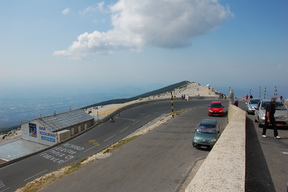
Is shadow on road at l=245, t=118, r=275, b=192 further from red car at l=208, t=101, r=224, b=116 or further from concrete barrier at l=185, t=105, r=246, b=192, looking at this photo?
red car at l=208, t=101, r=224, b=116

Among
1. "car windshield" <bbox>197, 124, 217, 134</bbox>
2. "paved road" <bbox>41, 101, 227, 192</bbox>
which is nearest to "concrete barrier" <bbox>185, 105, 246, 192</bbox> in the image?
"paved road" <bbox>41, 101, 227, 192</bbox>

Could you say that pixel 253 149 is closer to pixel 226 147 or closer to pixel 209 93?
pixel 226 147

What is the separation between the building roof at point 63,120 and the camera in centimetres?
3085

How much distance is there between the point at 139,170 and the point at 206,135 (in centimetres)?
509

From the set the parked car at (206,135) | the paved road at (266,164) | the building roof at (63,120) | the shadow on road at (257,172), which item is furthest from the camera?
the building roof at (63,120)

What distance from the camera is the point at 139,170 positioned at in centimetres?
938


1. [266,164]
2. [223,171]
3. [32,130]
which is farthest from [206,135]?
[32,130]

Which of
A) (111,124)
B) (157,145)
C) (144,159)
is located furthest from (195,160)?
(111,124)

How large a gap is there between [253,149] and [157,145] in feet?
19.7

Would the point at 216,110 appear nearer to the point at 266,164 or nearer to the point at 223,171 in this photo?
the point at 266,164

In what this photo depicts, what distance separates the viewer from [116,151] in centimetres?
1259

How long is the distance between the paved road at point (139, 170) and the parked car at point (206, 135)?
45 cm

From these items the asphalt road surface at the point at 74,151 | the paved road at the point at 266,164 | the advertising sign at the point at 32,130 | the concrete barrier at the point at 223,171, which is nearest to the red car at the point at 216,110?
the asphalt road surface at the point at 74,151

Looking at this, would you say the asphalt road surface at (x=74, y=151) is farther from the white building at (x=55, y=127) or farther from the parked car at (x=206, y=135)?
the white building at (x=55, y=127)
